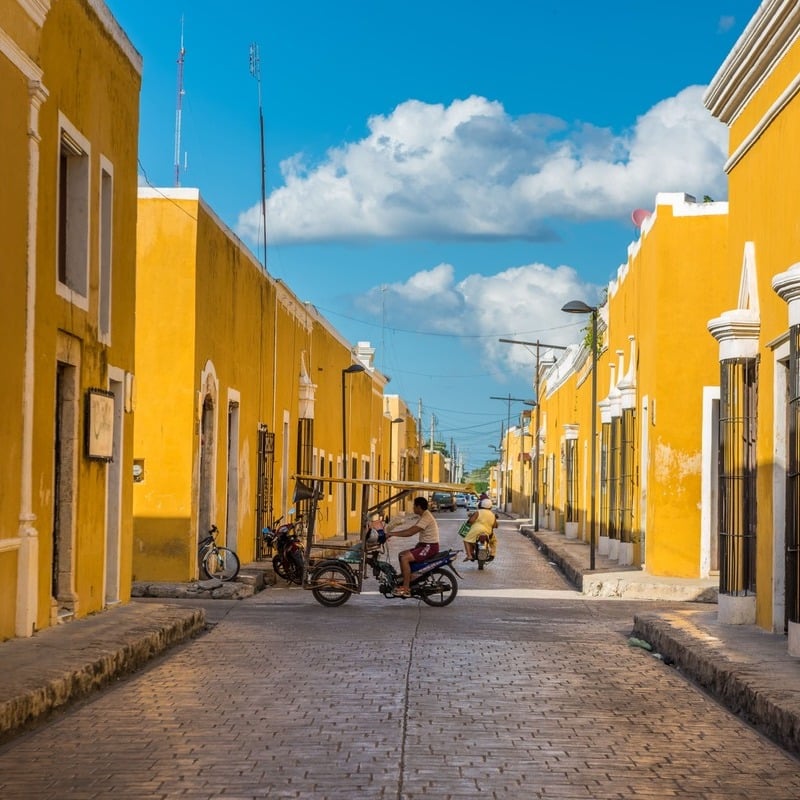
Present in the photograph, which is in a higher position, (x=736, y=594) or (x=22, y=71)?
(x=22, y=71)

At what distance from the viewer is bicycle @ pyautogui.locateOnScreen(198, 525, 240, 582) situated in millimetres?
21281

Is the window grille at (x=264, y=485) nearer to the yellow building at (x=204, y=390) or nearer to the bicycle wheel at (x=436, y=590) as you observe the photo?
the yellow building at (x=204, y=390)

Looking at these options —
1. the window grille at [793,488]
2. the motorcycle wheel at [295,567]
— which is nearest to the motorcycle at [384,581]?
the motorcycle wheel at [295,567]

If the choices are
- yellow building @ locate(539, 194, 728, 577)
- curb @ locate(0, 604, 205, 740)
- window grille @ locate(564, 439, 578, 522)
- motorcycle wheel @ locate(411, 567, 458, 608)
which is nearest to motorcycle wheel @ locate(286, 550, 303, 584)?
motorcycle wheel @ locate(411, 567, 458, 608)

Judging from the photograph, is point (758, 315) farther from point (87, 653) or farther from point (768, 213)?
point (87, 653)

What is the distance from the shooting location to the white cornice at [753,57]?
13520 mm

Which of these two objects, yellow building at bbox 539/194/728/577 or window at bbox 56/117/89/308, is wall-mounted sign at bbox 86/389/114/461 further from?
yellow building at bbox 539/194/728/577

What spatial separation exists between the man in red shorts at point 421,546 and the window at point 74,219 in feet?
20.4

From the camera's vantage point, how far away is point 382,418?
62125 millimetres

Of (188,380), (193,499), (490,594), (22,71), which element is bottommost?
(490,594)

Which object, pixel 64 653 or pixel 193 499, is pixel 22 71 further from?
pixel 193 499

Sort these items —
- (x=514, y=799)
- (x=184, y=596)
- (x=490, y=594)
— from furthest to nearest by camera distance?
(x=490, y=594) → (x=184, y=596) → (x=514, y=799)

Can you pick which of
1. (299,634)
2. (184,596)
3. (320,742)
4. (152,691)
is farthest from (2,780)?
(184,596)

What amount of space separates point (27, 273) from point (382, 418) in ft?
164
